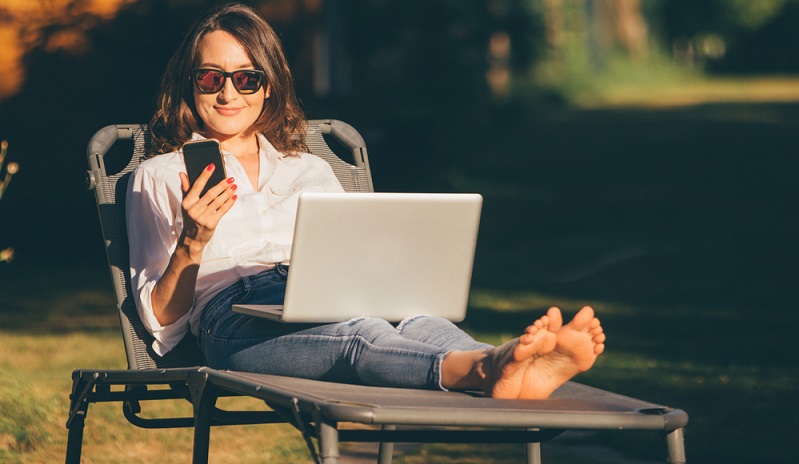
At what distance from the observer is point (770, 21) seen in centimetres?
5112

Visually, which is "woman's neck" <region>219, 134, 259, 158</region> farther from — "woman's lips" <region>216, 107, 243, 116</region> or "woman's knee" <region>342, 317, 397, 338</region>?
"woman's knee" <region>342, 317, 397, 338</region>

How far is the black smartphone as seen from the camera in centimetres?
359

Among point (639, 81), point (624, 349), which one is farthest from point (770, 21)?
point (624, 349)

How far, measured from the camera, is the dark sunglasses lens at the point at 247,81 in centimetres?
422

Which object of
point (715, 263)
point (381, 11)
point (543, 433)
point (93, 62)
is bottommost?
point (543, 433)

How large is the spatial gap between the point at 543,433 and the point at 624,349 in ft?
13.1

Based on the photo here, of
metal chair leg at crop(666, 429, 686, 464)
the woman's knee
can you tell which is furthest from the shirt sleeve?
metal chair leg at crop(666, 429, 686, 464)

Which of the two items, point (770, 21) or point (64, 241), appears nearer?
point (64, 241)

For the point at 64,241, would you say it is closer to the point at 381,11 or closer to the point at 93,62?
the point at 93,62

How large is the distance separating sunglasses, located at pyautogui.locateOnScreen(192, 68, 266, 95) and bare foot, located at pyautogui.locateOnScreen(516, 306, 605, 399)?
1435 millimetres

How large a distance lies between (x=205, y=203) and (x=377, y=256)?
1.56ft

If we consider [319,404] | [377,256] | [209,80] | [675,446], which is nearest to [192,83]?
[209,80]

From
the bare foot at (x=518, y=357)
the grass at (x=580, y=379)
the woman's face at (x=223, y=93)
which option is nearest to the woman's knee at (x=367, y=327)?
the bare foot at (x=518, y=357)

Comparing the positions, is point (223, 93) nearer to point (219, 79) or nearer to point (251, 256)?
point (219, 79)
